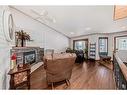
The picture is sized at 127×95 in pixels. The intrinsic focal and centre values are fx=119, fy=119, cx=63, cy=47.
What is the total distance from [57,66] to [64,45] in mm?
7172

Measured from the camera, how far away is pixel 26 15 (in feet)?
21.2

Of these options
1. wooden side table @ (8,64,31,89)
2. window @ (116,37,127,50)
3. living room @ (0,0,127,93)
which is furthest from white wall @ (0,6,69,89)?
window @ (116,37,127,50)

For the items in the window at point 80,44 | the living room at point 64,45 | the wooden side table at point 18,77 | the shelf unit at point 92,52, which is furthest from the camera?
the window at point 80,44

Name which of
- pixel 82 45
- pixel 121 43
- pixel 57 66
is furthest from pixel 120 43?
pixel 57 66

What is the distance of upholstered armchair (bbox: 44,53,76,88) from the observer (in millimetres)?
2879

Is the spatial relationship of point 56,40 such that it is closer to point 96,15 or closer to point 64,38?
point 64,38

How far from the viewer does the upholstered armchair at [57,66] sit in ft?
9.45

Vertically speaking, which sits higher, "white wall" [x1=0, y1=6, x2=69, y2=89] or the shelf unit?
"white wall" [x1=0, y1=6, x2=69, y2=89]

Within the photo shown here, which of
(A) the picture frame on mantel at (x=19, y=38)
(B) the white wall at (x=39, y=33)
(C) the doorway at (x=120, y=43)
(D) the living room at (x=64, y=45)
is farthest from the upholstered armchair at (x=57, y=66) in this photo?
(C) the doorway at (x=120, y=43)

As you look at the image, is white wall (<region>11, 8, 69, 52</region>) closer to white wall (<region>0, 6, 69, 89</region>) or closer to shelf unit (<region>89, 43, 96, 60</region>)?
white wall (<region>0, 6, 69, 89</region>)

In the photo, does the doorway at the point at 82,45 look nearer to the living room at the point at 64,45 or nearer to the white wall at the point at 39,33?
the living room at the point at 64,45

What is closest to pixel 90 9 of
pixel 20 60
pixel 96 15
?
pixel 96 15

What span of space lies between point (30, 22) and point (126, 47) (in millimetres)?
6332

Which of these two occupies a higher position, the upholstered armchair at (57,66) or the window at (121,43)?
the window at (121,43)
